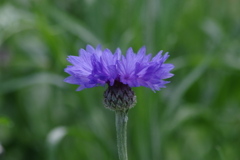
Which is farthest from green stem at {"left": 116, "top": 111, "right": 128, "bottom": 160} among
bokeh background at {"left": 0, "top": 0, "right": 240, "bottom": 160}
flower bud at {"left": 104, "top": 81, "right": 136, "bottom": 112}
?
bokeh background at {"left": 0, "top": 0, "right": 240, "bottom": 160}

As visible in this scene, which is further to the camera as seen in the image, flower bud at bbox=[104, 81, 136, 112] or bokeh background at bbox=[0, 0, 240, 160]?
bokeh background at bbox=[0, 0, 240, 160]

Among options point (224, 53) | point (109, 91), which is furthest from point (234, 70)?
point (109, 91)

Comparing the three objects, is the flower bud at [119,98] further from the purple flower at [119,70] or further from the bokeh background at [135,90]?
the bokeh background at [135,90]

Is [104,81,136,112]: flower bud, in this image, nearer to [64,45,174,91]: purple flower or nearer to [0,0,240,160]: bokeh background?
[64,45,174,91]: purple flower

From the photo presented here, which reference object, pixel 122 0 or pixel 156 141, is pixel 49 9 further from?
pixel 156 141

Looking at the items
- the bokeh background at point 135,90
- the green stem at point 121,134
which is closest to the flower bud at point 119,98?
the green stem at point 121,134
